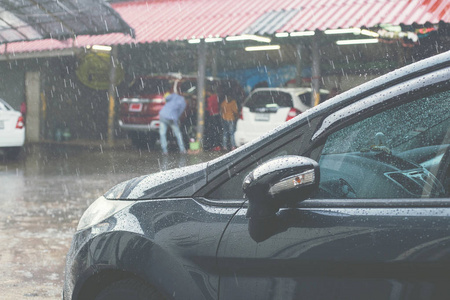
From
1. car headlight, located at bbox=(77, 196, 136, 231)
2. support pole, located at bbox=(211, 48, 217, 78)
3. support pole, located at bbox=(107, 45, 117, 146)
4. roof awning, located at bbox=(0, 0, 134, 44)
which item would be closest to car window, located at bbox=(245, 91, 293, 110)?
roof awning, located at bbox=(0, 0, 134, 44)

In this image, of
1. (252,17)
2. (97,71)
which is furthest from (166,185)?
(97,71)

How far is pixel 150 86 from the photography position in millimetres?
18625

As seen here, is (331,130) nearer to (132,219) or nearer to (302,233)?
(302,233)

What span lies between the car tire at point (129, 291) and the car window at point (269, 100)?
14.0 metres

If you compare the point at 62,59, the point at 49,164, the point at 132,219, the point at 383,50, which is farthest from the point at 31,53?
the point at 132,219

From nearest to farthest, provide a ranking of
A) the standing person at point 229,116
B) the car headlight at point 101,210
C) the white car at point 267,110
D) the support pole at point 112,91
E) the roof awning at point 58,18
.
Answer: the car headlight at point 101,210 < the roof awning at point 58,18 < the white car at point 267,110 < the standing person at point 229,116 < the support pole at point 112,91

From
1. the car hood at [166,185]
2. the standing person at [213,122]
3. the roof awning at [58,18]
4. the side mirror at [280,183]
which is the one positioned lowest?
the standing person at [213,122]

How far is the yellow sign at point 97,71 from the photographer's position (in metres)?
22.1

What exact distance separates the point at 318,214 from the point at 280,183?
0.17m

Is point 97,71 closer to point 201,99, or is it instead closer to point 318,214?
point 201,99

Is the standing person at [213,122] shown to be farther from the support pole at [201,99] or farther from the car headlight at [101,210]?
the car headlight at [101,210]

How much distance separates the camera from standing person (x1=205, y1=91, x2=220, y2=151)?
64.3 ft

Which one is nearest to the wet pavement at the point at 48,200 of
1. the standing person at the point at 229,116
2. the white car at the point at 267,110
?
the standing person at the point at 229,116

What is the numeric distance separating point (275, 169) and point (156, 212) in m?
0.66
